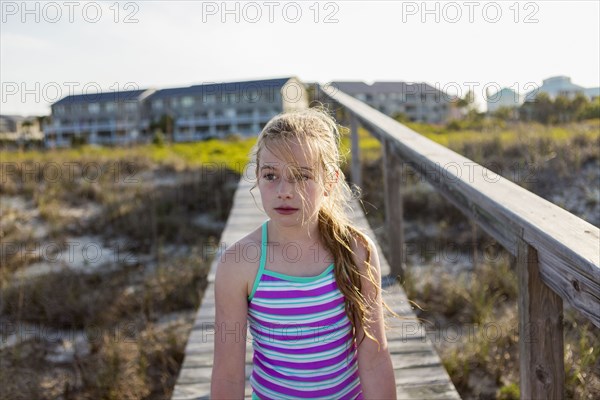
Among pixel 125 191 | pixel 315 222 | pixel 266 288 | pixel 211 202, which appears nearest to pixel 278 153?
pixel 315 222

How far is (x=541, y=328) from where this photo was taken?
4.87 ft

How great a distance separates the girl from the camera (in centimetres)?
162

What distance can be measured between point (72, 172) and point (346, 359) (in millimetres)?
8573

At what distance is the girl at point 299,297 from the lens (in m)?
1.62

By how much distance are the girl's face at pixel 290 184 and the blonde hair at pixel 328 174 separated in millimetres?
12

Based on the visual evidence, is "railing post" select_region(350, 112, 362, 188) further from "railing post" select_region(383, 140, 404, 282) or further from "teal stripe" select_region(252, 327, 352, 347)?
"teal stripe" select_region(252, 327, 352, 347)

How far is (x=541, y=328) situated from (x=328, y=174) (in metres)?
0.69

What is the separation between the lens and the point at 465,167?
2.00 m

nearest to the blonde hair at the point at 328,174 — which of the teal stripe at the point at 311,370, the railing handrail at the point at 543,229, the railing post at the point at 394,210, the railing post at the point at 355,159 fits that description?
the teal stripe at the point at 311,370

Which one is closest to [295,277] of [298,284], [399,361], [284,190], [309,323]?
[298,284]

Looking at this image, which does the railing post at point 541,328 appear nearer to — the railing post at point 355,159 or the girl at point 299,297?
the girl at point 299,297

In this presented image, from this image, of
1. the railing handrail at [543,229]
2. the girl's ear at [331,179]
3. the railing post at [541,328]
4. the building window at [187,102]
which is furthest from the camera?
the building window at [187,102]

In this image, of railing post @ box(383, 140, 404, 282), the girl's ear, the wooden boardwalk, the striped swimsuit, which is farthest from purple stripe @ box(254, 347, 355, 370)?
railing post @ box(383, 140, 404, 282)

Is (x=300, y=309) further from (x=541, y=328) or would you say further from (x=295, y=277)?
(x=541, y=328)
